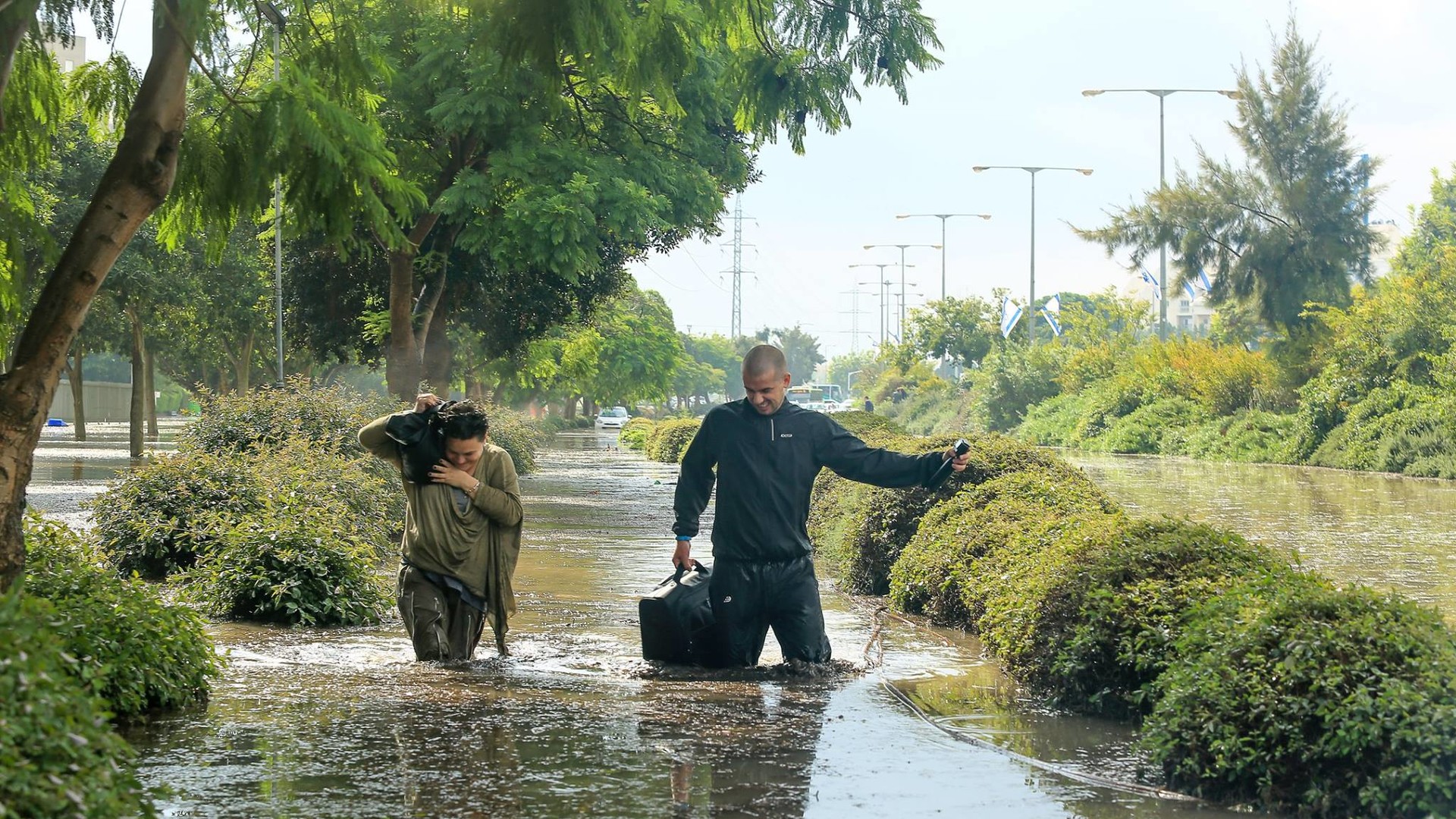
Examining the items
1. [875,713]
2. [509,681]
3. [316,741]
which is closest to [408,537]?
[509,681]

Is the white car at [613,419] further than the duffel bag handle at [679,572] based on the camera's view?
Yes

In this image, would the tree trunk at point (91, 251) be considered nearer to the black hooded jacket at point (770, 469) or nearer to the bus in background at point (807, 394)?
the black hooded jacket at point (770, 469)

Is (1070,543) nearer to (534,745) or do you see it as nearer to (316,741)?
(534,745)

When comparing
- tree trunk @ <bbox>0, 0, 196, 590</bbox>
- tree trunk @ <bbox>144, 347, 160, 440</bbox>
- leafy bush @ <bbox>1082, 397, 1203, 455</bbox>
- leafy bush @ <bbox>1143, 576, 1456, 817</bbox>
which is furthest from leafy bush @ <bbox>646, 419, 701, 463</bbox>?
leafy bush @ <bbox>1143, 576, 1456, 817</bbox>

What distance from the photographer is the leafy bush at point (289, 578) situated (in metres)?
10.1

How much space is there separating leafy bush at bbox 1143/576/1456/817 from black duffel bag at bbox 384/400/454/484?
3613mm

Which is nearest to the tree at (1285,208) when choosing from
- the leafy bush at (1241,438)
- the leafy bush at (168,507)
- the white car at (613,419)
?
the leafy bush at (1241,438)

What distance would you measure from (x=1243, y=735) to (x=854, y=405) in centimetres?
8619

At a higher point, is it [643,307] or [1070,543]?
[643,307]

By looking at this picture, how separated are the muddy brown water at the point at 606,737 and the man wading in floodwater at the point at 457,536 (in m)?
0.24

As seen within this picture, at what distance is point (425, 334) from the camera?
2575 centimetres

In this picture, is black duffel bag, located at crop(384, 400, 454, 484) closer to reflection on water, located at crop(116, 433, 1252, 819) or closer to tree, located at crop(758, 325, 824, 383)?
reflection on water, located at crop(116, 433, 1252, 819)

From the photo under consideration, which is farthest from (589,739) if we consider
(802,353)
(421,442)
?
(802,353)

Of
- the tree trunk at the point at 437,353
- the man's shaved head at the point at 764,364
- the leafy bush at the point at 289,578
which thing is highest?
the tree trunk at the point at 437,353
